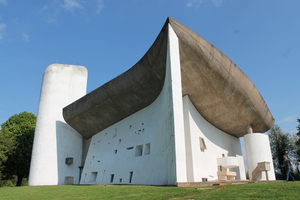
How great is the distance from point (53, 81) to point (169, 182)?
58.2 feet

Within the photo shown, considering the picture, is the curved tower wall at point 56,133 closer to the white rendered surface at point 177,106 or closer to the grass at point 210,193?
the grass at point 210,193

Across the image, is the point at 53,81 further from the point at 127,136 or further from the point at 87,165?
the point at 127,136

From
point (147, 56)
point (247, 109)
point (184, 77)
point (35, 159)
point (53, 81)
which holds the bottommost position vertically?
point (35, 159)

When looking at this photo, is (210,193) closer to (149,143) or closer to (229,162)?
(149,143)

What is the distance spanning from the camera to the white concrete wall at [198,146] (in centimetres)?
1504

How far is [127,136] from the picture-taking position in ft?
60.6

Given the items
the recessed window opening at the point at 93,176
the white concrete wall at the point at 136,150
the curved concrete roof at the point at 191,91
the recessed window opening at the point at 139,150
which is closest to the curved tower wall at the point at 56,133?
the curved concrete roof at the point at 191,91

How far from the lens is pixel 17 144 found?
26922 millimetres

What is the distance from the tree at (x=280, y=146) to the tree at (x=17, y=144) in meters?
30.4

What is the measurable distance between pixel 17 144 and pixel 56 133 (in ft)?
25.8

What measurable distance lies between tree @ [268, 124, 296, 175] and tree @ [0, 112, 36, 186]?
30388mm

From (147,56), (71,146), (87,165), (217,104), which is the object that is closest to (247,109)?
(217,104)

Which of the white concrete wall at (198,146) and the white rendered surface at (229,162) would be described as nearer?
the white concrete wall at (198,146)

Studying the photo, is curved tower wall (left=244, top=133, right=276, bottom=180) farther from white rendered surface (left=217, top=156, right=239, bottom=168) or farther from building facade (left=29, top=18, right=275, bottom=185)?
white rendered surface (left=217, top=156, right=239, bottom=168)
